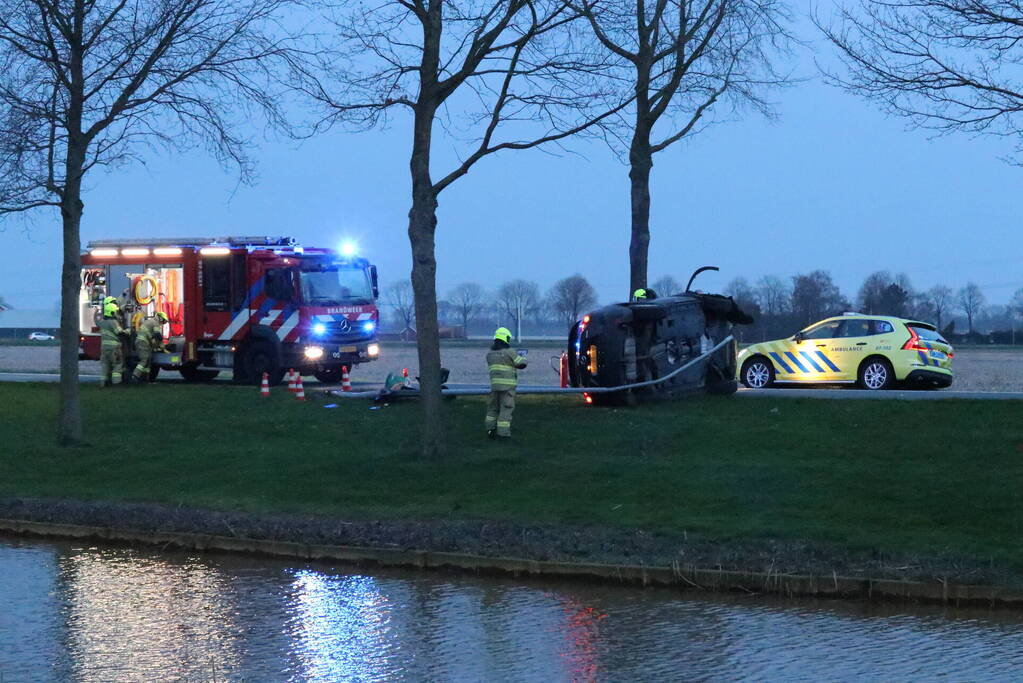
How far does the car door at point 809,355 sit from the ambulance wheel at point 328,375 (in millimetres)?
9913

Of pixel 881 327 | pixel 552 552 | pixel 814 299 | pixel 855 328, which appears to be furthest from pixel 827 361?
pixel 814 299

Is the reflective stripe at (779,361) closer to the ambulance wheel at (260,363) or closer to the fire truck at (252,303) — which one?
the fire truck at (252,303)

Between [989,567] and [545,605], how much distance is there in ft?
11.0

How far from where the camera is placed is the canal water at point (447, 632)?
7.69m

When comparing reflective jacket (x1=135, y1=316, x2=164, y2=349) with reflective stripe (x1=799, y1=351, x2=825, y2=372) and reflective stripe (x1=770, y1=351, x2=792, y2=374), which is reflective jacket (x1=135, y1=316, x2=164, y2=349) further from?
reflective stripe (x1=799, y1=351, x2=825, y2=372)

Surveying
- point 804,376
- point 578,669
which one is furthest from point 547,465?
point 804,376

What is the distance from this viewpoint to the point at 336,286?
95.7 feet

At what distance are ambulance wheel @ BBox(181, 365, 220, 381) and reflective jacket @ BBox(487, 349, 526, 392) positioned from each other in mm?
14667

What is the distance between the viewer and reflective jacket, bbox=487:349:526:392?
17297mm

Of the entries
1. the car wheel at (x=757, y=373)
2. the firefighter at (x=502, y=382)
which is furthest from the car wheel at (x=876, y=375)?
the firefighter at (x=502, y=382)

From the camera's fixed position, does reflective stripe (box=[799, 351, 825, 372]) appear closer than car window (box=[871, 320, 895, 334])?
No

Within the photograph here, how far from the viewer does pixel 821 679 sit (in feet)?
24.4

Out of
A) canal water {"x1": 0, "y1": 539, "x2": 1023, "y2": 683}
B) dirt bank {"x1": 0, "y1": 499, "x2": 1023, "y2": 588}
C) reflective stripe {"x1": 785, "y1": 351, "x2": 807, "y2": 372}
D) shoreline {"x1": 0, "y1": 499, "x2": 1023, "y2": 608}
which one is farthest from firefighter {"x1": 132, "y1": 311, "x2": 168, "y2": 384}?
canal water {"x1": 0, "y1": 539, "x2": 1023, "y2": 683}

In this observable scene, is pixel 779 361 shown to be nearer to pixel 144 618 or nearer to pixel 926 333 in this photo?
pixel 926 333
